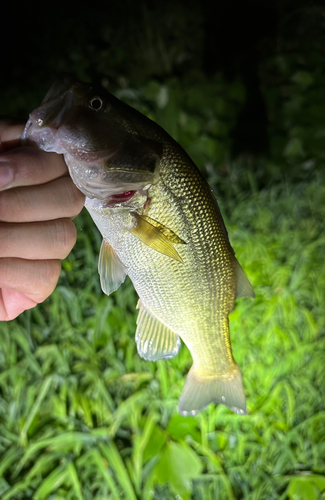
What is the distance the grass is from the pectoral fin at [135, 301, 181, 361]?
586 millimetres

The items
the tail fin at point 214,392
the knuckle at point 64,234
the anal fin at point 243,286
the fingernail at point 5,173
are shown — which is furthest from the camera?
the tail fin at point 214,392

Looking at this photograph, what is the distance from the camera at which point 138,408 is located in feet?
4.66

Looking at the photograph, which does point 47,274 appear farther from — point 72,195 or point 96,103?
point 96,103

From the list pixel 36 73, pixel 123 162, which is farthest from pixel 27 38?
pixel 123 162

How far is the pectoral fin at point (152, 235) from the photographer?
2.28 feet

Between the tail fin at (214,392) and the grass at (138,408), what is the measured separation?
47cm

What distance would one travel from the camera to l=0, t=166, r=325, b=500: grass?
1.28 m

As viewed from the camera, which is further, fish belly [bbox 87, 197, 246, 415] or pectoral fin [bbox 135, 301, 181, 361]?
pectoral fin [bbox 135, 301, 181, 361]

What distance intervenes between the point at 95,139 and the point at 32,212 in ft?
0.55

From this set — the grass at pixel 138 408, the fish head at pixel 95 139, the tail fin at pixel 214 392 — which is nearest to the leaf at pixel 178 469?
the grass at pixel 138 408

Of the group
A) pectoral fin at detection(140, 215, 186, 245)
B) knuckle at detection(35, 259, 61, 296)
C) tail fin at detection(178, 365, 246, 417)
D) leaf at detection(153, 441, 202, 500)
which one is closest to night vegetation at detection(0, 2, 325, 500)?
leaf at detection(153, 441, 202, 500)

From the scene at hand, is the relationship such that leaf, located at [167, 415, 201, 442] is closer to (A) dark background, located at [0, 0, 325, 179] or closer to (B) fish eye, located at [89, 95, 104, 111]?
(B) fish eye, located at [89, 95, 104, 111]

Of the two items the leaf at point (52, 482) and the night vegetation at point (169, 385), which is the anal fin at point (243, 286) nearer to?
the night vegetation at point (169, 385)

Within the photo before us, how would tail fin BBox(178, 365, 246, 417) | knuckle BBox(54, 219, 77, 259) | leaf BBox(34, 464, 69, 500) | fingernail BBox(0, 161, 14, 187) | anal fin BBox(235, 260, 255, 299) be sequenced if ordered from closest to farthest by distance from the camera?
fingernail BBox(0, 161, 14, 187) < knuckle BBox(54, 219, 77, 259) < anal fin BBox(235, 260, 255, 299) < tail fin BBox(178, 365, 246, 417) < leaf BBox(34, 464, 69, 500)
